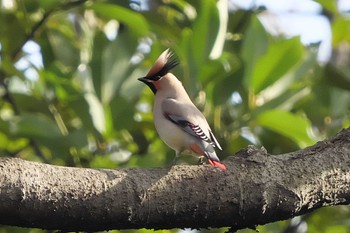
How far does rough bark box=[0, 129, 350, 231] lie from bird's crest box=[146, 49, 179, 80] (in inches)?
42.6

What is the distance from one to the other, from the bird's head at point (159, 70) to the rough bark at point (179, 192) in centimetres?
109

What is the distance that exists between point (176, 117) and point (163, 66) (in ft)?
1.12

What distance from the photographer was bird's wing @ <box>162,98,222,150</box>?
3330mm

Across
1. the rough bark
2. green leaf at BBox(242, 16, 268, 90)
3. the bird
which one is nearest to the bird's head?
the bird

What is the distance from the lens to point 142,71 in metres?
4.06

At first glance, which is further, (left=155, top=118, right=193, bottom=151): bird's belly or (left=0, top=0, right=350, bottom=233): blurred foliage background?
(left=0, top=0, right=350, bottom=233): blurred foliage background

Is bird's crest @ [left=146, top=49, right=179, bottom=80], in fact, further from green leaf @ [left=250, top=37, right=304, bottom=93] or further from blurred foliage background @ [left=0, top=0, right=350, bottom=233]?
green leaf @ [left=250, top=37, right=304, bottom=93]

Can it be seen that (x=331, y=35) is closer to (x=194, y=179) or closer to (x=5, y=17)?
(x=5, y=17)

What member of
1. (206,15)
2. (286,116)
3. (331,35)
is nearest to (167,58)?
(206,15)

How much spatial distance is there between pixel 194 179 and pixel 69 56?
174cm

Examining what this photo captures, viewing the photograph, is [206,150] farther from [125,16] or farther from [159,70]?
[125,16]

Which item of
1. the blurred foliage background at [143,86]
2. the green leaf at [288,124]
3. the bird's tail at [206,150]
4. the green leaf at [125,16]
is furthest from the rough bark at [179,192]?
the green leaf at [125,16]

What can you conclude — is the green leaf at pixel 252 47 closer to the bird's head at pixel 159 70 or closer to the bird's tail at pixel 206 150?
the bird's head at pixel 159 70

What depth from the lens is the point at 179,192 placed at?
240 centimetres
